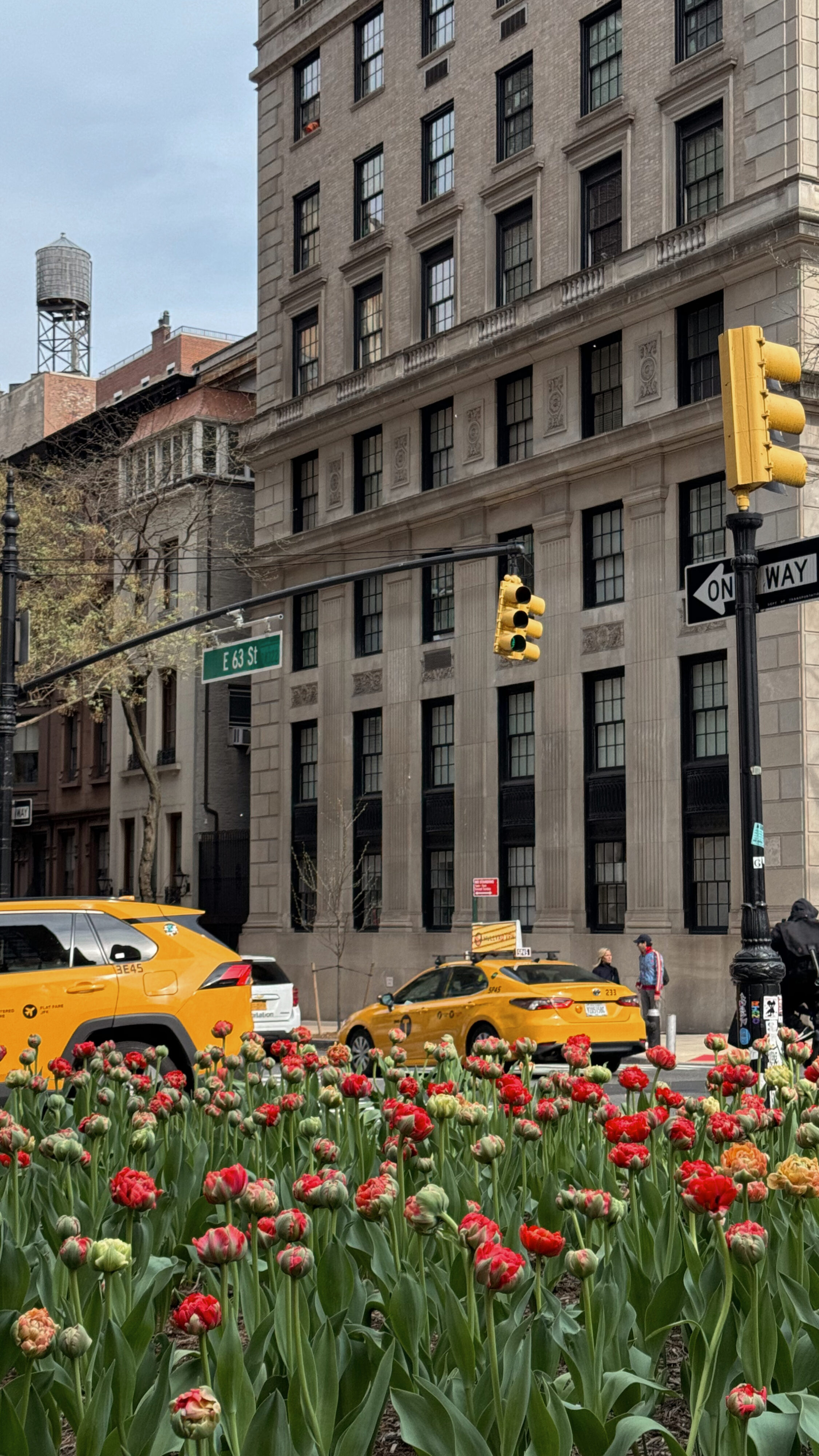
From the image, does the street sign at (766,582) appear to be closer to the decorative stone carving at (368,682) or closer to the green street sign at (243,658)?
Answer: the green street sign at (243,658)

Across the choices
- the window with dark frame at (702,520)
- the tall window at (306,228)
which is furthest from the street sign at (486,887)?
the tall window at (306,228)

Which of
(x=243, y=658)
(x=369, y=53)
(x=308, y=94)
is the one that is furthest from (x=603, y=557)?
(x=308, y=94)

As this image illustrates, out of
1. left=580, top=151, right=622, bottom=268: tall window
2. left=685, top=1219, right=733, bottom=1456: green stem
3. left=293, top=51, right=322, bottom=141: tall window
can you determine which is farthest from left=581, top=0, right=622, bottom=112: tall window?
left=685, top=1219, right=733, bottom=1456: green stem

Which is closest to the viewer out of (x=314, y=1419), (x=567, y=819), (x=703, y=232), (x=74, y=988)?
(x=314, y=1419)

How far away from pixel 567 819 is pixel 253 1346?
29583 mm

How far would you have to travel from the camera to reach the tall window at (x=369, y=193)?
41281 millimetres

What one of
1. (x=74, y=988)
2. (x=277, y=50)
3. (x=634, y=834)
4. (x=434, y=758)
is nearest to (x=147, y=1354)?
(x=74, y=988)

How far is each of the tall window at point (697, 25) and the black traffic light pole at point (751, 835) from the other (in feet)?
79.8

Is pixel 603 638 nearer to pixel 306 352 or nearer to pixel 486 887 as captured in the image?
pixel 486 887

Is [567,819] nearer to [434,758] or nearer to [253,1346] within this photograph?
[434,758]

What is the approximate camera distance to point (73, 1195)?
235 inches

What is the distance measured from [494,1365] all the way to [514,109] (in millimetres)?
36864

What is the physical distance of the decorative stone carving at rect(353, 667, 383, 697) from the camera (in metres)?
39.4

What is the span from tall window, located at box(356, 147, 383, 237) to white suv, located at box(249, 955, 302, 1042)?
23.1 m
